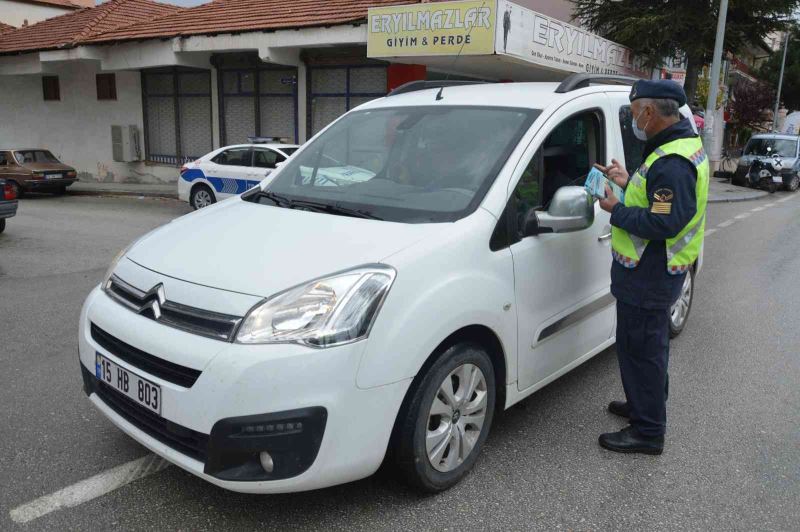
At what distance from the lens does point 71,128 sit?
22125 mm

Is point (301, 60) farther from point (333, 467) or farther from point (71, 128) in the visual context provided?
point (333, 467)

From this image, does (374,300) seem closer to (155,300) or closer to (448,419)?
(448,419)

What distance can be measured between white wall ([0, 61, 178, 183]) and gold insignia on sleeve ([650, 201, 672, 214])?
18721mm

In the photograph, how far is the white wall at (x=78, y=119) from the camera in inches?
806

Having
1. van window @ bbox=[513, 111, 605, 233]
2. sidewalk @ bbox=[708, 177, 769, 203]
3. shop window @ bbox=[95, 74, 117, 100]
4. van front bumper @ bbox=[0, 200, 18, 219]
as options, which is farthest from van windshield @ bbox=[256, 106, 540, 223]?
shop window @ bbox=[95, 74, 117, 100]

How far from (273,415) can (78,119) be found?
2288 cm

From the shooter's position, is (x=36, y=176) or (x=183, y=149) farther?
(x=183, y=149)

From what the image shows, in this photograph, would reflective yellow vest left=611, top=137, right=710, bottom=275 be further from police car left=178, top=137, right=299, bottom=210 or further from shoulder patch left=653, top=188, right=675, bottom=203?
police car left=178, top=137, right=299, bottom=210

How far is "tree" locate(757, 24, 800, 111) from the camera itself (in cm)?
4531

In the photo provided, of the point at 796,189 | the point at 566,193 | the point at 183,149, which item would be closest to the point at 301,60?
the point at 183,149

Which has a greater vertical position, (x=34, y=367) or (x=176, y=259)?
(x=176, y=259)

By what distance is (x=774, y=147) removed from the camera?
2305 cm

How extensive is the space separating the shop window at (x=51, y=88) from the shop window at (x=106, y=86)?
209 cm

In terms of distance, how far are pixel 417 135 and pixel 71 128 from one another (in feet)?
72.8
